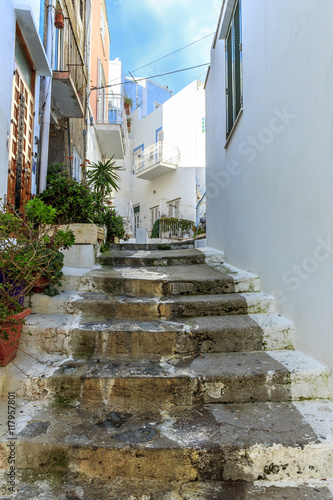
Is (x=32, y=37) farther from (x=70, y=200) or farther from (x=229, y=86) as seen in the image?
(x=229, y=86)

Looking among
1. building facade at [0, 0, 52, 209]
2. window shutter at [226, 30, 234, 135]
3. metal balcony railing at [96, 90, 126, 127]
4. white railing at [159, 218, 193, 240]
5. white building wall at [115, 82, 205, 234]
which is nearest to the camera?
building facade at [0, 0, 52, 209]

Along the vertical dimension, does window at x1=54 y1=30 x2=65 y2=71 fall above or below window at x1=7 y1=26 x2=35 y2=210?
above

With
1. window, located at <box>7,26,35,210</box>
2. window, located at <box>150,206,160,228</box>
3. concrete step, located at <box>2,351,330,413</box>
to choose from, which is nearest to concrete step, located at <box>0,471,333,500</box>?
concrete step, located at <box>2,351,330,413</box>

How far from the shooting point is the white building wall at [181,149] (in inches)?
614

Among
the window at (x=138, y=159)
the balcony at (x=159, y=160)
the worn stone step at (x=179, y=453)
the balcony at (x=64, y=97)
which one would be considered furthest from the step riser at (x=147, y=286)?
the window at (x=138, y=159)

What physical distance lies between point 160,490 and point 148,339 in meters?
1.11

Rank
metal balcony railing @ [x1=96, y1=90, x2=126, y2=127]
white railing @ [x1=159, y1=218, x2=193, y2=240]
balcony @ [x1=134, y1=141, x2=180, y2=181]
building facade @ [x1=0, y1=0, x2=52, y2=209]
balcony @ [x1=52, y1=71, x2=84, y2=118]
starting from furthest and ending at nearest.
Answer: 1. balcony @ [x1=134, y1=141, x2=180, y2=181]
2. white railing @ [x1=159, y1=218, x2=193, y2=240]
3. metal balcony railing @ [x1=96, y1=90, x2=126, y2=127]
4. balcony @ [x1=52, y1=71, x2=84, y2=118]
5. building facade @ [x1=0, y1=0, x2=52, y2=209]

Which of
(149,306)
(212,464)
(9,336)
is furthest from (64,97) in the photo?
(212,464)

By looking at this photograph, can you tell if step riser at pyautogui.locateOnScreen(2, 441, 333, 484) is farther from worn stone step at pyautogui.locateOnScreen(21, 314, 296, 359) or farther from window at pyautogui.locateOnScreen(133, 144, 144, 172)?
window at pyautogui.locateOnScreen(133, 144, 144, 172)

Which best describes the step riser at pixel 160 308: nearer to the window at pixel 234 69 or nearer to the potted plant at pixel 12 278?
the potted plant at pixel 12 278

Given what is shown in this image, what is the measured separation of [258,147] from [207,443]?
2.85 m

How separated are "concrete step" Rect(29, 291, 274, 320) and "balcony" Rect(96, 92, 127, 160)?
926cm

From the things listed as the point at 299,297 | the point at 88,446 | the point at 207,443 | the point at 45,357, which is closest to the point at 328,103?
the point at 299,297

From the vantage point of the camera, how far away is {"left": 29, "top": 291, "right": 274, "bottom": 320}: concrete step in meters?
3.05
